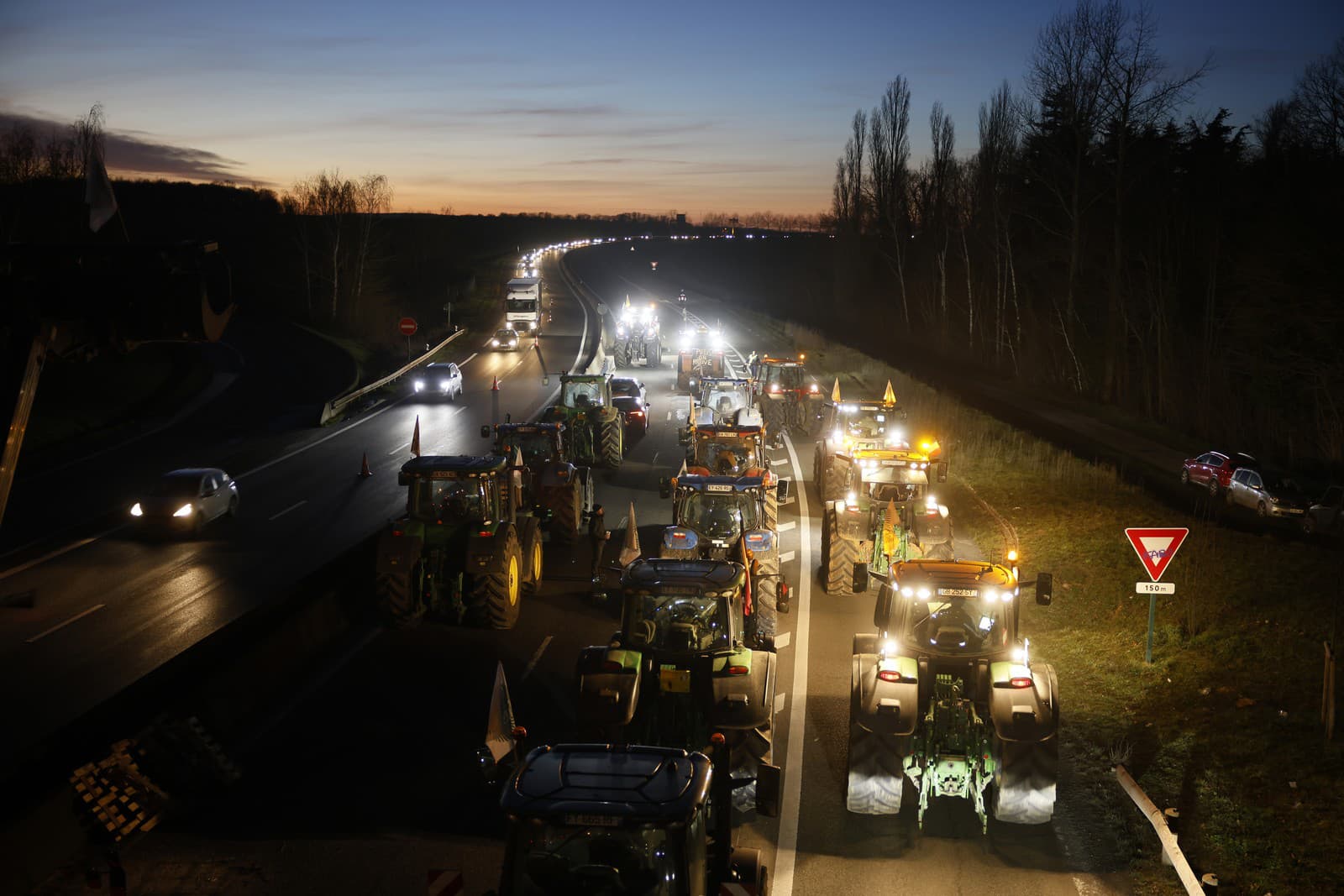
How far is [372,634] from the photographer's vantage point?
1809 centimetres

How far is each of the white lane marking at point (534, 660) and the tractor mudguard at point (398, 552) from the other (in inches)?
88.9

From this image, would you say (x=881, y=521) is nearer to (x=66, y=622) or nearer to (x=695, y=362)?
(x=66, y=622)

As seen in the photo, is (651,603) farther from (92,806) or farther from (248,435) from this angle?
(248,435)

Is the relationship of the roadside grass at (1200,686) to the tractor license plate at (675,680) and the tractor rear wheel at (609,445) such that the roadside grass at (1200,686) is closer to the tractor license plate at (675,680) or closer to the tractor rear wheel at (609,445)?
the tractor license plate at (675,680)

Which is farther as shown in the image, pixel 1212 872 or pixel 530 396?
pixel 530 396

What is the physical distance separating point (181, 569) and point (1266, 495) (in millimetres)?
24991

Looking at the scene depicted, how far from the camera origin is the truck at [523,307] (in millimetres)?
70750

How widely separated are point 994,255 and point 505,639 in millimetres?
57347

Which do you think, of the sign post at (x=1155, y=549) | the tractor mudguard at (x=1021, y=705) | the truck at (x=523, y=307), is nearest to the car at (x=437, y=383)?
the truck at (x=523, y=307)

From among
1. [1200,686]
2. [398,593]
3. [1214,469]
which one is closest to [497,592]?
[398,593]

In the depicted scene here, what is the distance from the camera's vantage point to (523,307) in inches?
2793

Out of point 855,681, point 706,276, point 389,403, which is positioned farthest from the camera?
point 706,276

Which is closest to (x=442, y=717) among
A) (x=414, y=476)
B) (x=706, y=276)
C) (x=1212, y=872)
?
(x=414, y=476)

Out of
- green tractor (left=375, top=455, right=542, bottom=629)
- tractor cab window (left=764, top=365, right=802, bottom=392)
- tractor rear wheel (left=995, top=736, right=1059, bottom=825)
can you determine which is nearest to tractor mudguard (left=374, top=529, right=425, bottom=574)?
green tractor (left=375, top=455, right=542, bottom=629)
